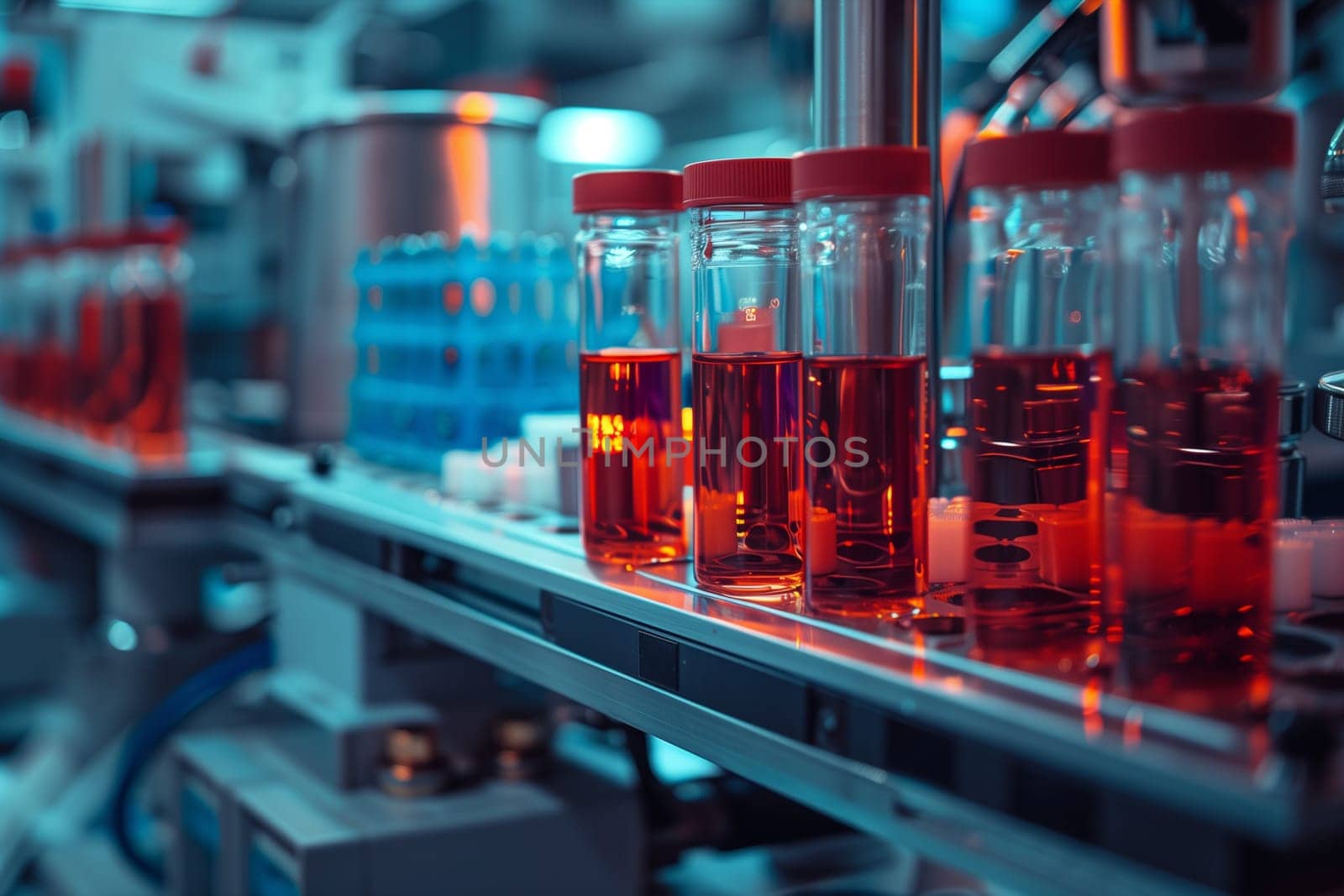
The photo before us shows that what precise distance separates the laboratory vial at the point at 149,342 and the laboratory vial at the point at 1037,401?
163 centimetres

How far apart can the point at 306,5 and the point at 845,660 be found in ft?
13.0

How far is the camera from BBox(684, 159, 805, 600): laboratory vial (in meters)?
0.83

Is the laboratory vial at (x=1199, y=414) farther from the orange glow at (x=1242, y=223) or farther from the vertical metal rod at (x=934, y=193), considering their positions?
the vertical metal rod at (x=934, y=193)

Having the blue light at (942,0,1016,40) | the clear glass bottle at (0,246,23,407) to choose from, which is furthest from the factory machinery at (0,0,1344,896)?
the blue light at (942,0,1016,40)

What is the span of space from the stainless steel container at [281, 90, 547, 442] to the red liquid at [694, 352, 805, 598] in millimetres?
1103

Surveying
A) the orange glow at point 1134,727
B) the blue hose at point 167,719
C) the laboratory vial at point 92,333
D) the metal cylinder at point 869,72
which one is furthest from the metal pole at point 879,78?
the laboratory vial at point 92,333

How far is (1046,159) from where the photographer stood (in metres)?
0.68

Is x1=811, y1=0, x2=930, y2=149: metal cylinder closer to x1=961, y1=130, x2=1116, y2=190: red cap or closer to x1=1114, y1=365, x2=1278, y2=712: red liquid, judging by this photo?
x1=961, y1=130, x2=1116, y2=190: red cap

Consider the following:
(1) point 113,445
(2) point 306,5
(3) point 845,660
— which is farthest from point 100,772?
(2) point 306,5

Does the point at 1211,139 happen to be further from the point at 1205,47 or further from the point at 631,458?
the point at 631,458

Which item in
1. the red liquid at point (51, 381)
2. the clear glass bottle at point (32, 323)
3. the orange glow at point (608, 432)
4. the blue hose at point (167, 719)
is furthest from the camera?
the clear glass bottle at point (32, 323)

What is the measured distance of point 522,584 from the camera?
0.99m

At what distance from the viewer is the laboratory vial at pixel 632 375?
37.7 inches

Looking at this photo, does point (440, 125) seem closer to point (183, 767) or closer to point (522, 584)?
point (183, 767)
